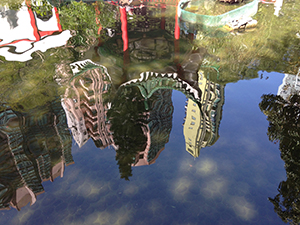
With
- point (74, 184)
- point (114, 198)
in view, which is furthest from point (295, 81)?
point (74, 184)

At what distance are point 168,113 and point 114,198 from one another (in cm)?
443

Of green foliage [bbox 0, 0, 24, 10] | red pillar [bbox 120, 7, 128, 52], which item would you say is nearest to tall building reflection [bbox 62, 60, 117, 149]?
red pillar [bbox 120, 7, 128, 52]

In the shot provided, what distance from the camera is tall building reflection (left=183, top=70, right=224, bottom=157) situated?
880cm

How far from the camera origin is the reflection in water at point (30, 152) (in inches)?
293

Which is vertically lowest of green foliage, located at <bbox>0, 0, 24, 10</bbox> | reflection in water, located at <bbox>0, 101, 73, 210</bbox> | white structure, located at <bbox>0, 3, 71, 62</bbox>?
reflection in water, located at <bbox>0, 101, 73, 210</bbox>

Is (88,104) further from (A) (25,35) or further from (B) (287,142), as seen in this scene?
(A) (25,35)

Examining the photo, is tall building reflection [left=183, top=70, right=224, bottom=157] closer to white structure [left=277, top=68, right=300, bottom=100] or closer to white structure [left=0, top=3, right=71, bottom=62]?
white structure [left=277, top=68, right=300, bottom=100]

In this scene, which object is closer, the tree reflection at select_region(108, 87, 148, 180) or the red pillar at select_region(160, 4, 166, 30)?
the tree reflection at select_region(108, 87, 148, 180)

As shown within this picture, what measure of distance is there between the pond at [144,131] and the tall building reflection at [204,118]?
5 centimetres

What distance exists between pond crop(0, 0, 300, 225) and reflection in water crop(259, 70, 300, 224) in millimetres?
37

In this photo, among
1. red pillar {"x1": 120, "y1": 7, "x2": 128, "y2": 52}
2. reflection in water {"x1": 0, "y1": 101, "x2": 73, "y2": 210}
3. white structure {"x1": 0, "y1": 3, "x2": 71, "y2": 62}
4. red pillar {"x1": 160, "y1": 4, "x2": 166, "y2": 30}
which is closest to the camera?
reflection in water {"x1": 0, "y1": 101, "x2": 73, "y2": 210}

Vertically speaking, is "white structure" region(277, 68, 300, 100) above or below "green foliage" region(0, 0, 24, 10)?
below

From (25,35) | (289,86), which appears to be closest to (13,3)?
(25,35)

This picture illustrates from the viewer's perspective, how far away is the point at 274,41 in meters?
15.6
